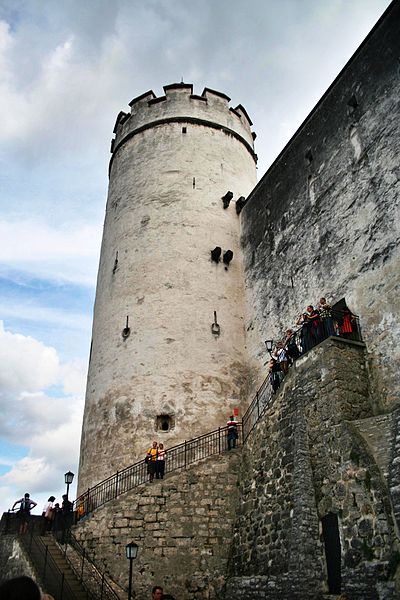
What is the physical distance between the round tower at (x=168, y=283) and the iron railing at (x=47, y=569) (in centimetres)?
262

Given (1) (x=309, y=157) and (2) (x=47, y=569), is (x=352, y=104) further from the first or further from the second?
(2) (x=47, y=569)

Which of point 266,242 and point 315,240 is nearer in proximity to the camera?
point 315,240

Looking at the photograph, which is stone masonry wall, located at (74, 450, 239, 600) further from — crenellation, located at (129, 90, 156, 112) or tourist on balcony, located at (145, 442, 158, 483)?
crenellation, located at (129, 90, 156, 112)

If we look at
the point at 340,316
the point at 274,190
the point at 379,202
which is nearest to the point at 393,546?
the point at 340,316

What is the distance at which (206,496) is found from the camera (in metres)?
11.1

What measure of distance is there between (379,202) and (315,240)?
2.41m

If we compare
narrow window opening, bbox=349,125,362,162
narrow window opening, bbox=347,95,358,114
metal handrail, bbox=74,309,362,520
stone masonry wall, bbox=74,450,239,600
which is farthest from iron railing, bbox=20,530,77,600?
narrow window opening, bbox=347,95,358,114

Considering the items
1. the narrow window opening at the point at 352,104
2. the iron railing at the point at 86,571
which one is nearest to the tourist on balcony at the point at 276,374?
the iron railing at the point at 86,571

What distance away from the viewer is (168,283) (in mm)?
15750

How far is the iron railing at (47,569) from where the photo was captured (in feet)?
32.0

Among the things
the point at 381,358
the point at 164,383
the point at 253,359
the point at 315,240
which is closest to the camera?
the point at 381,358

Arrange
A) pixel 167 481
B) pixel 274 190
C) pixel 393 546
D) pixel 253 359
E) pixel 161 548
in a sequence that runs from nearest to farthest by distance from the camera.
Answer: pixel 393 546, pixel 161 548, pixel 167 481, pixel 253 359, pixel 274 190

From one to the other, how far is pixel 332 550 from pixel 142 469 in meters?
5.88

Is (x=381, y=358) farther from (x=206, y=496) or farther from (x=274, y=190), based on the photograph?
(x=274, y=190)
